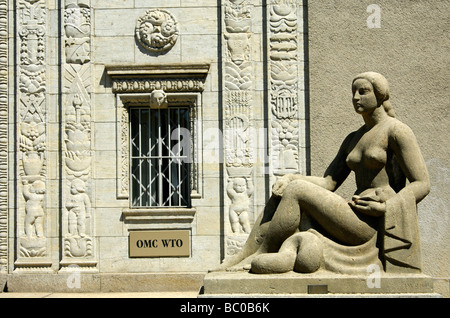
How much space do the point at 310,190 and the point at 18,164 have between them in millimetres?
6122

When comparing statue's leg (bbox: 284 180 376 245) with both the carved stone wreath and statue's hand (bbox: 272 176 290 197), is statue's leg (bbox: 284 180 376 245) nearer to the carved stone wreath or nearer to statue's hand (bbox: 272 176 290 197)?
statue's hand (bbox: 272 176 290 197)

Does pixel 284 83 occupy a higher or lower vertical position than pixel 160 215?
higher

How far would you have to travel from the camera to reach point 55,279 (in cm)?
1215

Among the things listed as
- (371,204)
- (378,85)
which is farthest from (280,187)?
(378,85)

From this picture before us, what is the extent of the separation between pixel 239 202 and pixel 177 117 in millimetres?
1705

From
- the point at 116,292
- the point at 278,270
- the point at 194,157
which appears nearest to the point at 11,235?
the point at 116,292

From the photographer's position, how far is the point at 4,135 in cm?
1253

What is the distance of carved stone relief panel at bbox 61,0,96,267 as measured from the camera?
40.3ft

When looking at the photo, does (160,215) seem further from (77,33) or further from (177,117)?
(77,33)

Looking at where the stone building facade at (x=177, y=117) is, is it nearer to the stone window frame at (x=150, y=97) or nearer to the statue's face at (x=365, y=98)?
the stone window frame at (x=150, y=97)

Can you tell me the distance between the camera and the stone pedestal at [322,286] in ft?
24.3

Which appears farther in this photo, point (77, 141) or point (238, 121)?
point (77, 141)

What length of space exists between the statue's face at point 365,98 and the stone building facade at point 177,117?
13.6 ft

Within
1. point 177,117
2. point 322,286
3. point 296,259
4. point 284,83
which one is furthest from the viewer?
point 177,117
